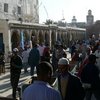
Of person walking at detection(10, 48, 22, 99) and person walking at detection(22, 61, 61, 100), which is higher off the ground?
person walking at detection(22, 61, 61, 100)

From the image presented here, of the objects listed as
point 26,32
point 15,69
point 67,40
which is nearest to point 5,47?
point 26,32

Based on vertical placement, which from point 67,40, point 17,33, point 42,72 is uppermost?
point 42,72


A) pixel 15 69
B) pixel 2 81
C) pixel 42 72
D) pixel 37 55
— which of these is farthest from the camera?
pixel 2 81

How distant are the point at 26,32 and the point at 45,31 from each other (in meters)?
8.41

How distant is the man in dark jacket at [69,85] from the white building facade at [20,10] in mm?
32293

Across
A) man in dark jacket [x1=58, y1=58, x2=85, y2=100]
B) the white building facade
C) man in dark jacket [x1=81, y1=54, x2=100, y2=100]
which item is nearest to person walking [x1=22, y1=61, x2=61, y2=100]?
man in dark jacket [x1=58, y1=58, x2=85, y2=100]

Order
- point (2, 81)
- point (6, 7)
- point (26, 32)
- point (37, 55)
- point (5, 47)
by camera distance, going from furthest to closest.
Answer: point (6, 7) → point (26, 32) → point (5, 47) → point (2, 81) → point (37, 55)

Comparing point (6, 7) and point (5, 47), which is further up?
point (6, 7)

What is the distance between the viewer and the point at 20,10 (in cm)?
4856

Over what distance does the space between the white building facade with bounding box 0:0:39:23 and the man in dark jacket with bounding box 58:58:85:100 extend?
3229 cm

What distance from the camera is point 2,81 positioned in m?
17.5

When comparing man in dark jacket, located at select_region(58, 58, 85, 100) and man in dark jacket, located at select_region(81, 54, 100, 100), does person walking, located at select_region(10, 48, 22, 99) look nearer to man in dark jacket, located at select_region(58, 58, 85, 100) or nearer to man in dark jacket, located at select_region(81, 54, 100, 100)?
man in dark jacket, located at select_region(81, 54, 100, 100)

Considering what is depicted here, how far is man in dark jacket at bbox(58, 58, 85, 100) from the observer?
6324 mm

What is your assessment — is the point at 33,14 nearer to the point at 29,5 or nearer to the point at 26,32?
the point at 29,5
